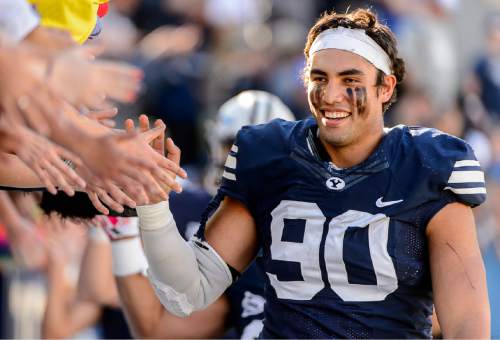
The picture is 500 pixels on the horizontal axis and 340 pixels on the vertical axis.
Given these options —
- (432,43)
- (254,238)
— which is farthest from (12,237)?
(432,43)

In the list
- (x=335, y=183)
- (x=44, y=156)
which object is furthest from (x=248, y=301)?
(x=44, y=156)

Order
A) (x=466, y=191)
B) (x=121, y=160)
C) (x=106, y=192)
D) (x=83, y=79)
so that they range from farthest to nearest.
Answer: (x=466, y=191), (x=106, y=192), (x=121, y=160), (x=83, y=79)

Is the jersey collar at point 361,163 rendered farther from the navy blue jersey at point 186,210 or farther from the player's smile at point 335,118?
the navy blue jersey at point 186,210

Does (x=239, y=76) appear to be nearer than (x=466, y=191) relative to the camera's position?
No

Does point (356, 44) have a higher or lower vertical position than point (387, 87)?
higher

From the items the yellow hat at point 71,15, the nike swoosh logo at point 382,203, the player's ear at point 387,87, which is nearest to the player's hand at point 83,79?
the yellow hat at point 71,15

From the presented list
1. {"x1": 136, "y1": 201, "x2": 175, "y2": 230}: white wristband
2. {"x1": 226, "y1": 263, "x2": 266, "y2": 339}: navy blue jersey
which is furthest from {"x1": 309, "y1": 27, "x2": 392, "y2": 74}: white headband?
{"x1": 226, "y1": 263, "x2": 266, "y2": 339}: navy blue jersey

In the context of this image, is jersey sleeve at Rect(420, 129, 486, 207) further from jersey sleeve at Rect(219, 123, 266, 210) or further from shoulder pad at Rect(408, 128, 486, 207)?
jersey sleeve at Rect(219, 123, 266, 210)

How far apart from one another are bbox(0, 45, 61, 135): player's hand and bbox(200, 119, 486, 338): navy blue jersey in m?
1.10

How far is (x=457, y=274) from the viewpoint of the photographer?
3.48 m

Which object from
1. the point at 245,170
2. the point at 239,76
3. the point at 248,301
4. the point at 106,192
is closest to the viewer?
the point at 106,192

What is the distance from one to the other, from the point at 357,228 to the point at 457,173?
1.22 ft

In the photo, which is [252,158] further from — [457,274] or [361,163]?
[457,274]

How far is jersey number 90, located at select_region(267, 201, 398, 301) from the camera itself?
3.54 metres
